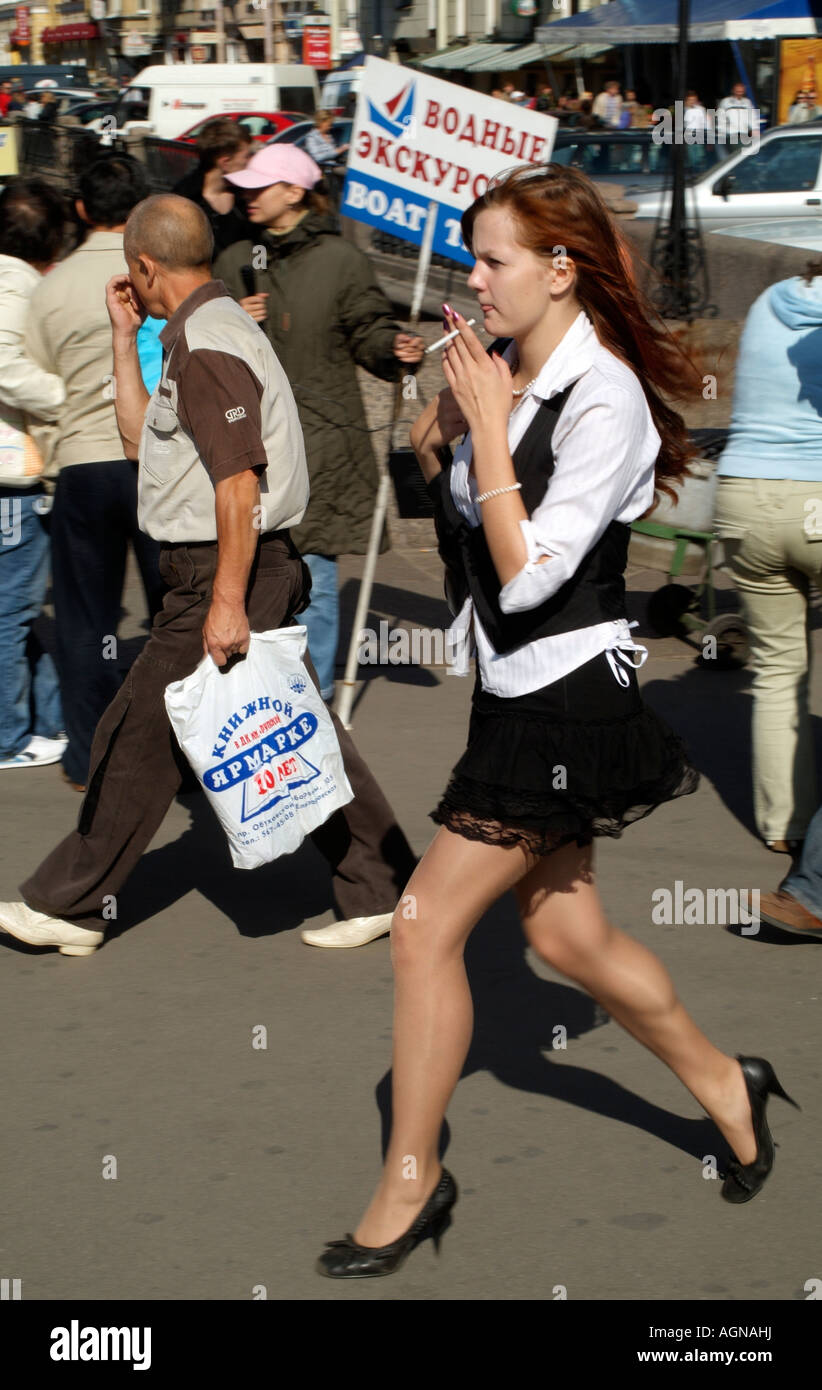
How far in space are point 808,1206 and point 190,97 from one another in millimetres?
31038

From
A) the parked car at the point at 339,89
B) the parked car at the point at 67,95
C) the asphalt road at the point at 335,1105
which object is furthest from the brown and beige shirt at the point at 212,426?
the parked car at the point at 67,95

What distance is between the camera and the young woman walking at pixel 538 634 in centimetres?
276

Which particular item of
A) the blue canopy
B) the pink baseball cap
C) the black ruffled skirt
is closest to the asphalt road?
the black ruffled skirt

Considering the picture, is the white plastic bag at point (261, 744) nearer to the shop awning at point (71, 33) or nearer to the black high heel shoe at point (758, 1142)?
the black high heel shoe at point (758, 1142)

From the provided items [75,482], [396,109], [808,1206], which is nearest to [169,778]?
[75,482]

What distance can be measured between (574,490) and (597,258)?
1.45ft

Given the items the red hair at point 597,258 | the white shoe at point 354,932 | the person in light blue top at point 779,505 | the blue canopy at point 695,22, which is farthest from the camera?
the blue canopy at point 695,22

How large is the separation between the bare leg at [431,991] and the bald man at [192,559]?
127cm

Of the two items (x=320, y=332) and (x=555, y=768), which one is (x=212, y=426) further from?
(x=320, y=332)

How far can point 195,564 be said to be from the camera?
4.20m

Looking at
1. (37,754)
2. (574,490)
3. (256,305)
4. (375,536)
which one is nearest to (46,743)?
(37,754)

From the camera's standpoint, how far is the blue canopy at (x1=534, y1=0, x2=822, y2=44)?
24.6 metres

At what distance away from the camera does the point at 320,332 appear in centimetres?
581

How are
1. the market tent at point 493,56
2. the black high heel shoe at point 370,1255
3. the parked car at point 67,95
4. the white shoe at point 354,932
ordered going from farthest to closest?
the market tent at point 493,56 → the parked car at point 67,95 → the white shoe at point 354,932 → the black high heel shoe at point 370,1255
